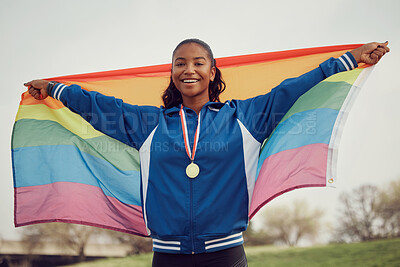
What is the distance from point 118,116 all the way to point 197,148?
538 mm

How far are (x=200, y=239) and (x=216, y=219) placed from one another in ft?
0.40

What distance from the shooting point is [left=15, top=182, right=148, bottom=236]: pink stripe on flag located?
2.37 m

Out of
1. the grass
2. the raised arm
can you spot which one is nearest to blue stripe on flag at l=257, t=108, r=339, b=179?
the raised arm

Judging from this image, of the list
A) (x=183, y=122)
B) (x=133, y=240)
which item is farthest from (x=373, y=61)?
(x=133, y=240)

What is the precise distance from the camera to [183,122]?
1.94 meters

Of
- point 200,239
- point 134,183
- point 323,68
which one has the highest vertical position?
point 323,68

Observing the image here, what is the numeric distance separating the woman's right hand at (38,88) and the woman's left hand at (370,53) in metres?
1.95

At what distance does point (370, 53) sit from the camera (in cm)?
203

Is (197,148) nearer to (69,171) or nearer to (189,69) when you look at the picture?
(189,69)

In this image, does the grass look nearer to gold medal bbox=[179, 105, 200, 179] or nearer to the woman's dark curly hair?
the woman's dark curly hair

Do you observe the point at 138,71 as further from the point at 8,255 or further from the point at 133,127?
the point at 8,255

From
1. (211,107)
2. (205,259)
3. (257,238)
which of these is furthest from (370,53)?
(257,238)

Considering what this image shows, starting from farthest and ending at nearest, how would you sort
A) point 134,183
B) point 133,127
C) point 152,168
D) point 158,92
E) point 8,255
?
1. point 8,255
2. point 158,92
3. point 134,183
4. point 133,127
5. point 152,168

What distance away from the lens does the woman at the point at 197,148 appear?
1.72 metres
